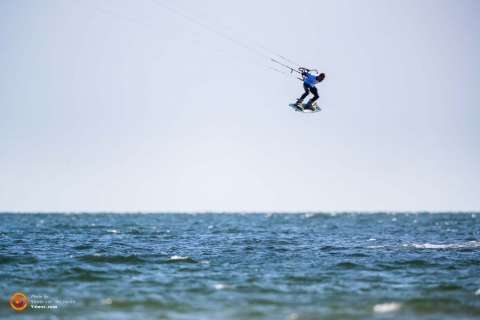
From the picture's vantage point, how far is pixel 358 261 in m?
23.9

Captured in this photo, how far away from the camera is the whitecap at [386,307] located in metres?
14.6

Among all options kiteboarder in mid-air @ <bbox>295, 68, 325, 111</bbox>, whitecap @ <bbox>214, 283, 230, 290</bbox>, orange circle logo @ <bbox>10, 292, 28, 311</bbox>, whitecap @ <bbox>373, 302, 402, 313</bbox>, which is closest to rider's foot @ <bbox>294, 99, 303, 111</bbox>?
kiteboarder in mid-air @ <bbox>295, 68, 325, 111</bbox>

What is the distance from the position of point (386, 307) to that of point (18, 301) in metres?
11.4

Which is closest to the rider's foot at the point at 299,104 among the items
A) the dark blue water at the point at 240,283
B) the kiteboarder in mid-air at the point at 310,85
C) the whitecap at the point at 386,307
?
the kiteboarder in mid-air at the point at 310,85

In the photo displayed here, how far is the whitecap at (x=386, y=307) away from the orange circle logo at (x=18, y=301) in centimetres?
1064

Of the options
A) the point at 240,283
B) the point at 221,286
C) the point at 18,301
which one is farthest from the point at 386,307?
the point at 18,301

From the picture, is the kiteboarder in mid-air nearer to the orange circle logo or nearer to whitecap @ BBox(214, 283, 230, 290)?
whitecap @ BBox(214, 283, 230, 290)

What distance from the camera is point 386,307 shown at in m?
15.0

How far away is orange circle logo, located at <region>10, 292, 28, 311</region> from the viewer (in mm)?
14927

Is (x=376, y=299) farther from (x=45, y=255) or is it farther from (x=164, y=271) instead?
(x=45, y=255)

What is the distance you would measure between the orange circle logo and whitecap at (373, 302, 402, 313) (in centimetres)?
1064

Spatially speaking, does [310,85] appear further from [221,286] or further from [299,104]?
[221,286]

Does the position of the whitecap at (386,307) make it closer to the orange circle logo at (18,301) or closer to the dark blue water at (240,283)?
the dark blue water at (240,283)

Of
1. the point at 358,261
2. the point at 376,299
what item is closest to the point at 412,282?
the point at 376,299
